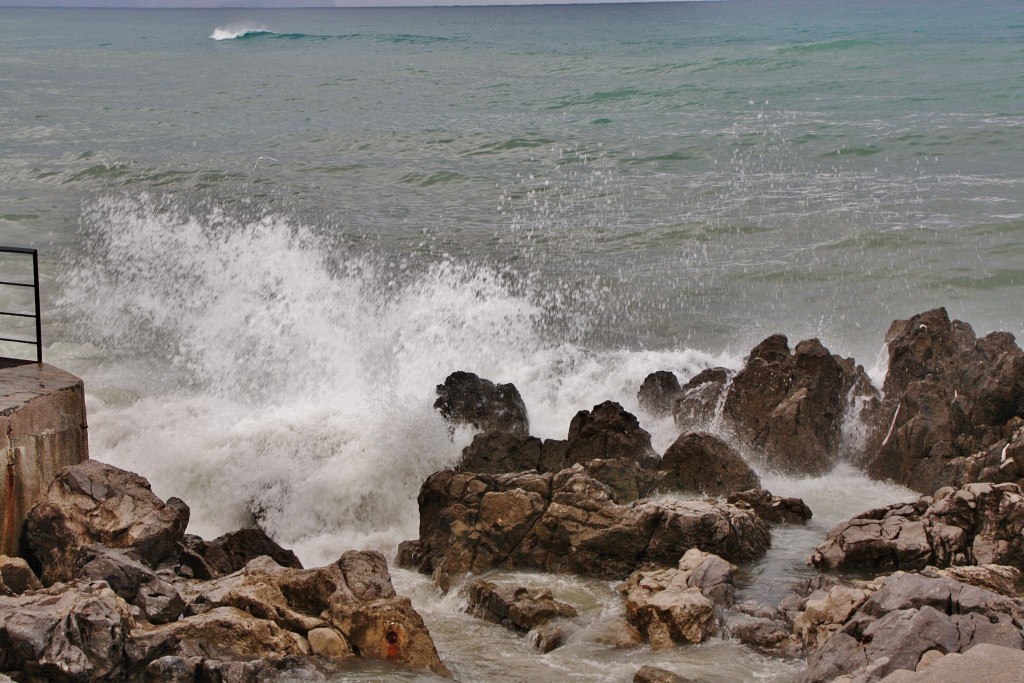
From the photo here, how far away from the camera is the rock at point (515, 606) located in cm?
719

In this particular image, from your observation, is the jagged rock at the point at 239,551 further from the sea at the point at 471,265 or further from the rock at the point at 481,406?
the rock at the point at 481,406

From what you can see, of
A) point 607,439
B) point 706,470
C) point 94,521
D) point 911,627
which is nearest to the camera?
point 911,627

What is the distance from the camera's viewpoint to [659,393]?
36.7 feet

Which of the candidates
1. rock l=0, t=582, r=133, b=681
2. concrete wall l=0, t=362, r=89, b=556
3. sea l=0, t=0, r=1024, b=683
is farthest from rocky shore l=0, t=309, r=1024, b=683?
sea l=0, t=0, r=1024, b=683

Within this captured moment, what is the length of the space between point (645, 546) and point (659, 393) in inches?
130

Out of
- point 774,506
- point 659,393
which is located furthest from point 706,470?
point 659,393

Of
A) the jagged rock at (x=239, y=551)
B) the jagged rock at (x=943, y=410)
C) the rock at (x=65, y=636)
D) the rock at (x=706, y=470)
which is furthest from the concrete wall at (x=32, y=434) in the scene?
the jagged rock at (x=943, y=410)

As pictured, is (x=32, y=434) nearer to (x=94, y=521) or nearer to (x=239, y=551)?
(x=94, y=521)

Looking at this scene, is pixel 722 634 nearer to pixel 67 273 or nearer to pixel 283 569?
pixel 283 569

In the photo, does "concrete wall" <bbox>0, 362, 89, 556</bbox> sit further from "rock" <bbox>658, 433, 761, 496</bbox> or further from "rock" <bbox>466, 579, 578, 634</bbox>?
"rock" <bbox>658, 433, 761, 496</bbox>

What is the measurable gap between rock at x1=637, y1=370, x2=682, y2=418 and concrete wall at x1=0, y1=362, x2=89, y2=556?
5.00m

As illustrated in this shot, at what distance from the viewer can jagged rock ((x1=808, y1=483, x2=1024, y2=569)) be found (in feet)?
24.5

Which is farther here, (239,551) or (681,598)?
(239,551)

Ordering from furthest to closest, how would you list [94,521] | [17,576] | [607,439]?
[607,439], [94,521], [17,576]
